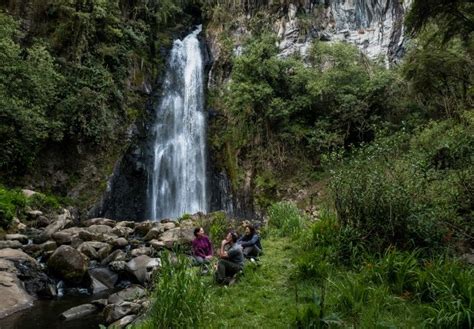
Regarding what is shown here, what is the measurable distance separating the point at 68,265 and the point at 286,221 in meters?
5.65

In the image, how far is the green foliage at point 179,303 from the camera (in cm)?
473

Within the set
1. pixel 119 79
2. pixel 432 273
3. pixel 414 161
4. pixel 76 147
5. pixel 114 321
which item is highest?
pixel 119 79

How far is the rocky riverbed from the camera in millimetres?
7391

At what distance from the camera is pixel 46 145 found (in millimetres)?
17781

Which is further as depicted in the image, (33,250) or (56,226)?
(56,226)

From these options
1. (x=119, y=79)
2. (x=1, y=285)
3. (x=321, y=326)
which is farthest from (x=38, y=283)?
(x=119, y=79)

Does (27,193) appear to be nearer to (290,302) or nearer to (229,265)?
(229,265)

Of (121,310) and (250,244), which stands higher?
(250,244)

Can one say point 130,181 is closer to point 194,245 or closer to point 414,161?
point 194,245

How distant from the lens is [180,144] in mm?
20875

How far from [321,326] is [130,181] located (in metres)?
16.9

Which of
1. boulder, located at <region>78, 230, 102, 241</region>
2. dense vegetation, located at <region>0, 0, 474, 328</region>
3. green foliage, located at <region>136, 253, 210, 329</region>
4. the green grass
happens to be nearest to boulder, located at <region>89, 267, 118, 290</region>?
boulder, located at <region>78, 230, 102, 241</region>

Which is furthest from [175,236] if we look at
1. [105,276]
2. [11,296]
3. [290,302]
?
[290,302]

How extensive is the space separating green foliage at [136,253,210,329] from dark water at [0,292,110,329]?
2.40 meters
